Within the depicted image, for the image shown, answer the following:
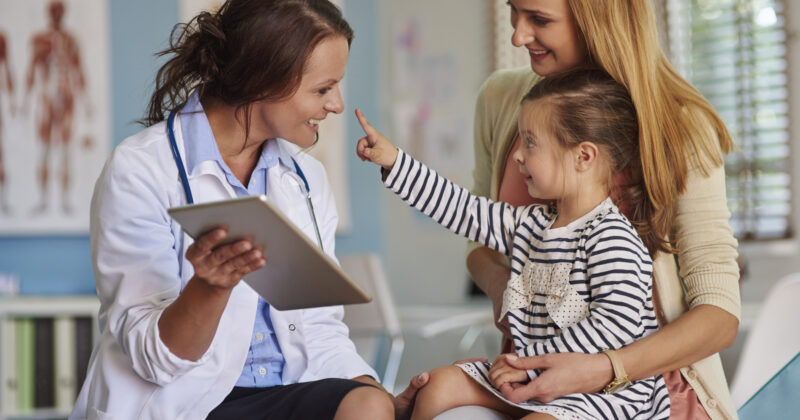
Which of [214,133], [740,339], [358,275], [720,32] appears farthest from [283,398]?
[720,32]

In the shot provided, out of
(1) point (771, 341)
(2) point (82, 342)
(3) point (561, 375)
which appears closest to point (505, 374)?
(3) point (561, 375)

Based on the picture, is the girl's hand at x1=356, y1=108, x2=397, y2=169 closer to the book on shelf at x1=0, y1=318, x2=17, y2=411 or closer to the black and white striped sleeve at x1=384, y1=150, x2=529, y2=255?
the black and white striped sleeve at x1=384, y1=150, x2=529, y2=255

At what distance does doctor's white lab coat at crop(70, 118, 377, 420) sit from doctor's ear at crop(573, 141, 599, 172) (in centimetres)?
61

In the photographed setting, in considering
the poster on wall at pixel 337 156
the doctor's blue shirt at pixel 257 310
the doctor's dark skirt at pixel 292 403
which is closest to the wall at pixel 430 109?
the poster on wall at pixel 337 156

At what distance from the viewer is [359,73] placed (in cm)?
426

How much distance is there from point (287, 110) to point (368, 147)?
159 mm

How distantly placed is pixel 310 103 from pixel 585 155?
0.49 m

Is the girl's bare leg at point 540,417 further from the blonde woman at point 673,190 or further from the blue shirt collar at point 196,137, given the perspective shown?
the blue shirt collar at point 196,137

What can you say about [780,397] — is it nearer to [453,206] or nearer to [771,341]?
[771,341]

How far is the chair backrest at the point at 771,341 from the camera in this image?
5.15 feet

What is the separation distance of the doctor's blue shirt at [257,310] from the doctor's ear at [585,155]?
598 millimetres

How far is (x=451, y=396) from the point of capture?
125 centimetres

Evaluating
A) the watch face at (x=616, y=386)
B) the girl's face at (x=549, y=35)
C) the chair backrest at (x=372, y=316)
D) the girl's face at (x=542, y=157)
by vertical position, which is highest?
the girl's face at (x=549, y=35)

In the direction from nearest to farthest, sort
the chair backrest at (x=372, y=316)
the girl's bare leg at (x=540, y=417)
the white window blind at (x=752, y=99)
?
the girl's bare leg at (x=540, y=417), the chair backrest at (x=372, y=316), the white window blind at (x=752, y=99)
